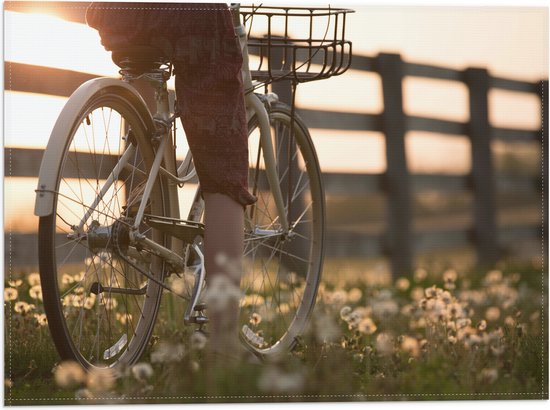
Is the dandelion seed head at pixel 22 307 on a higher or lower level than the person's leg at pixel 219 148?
lower

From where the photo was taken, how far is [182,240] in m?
2.37

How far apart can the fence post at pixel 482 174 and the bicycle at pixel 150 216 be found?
383 mm

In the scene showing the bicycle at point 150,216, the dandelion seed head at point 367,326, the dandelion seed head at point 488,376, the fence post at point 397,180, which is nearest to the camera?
the bicycle at point 150,216

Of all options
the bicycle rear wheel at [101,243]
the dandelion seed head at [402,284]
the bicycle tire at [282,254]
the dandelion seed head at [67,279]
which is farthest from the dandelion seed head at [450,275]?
the dandelion seed head at [67,279]

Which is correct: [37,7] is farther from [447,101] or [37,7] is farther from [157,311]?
[447,101]

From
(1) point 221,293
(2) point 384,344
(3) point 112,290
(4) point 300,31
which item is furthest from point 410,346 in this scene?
(4) point 300,31

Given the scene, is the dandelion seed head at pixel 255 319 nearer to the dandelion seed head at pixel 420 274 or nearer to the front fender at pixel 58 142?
the dandelion seed head at pixel 420 274

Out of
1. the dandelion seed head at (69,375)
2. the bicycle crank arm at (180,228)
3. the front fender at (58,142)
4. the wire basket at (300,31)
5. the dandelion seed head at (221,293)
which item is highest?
the wire basket at (300,31)

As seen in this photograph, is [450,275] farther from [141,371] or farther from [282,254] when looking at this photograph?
[141,371]

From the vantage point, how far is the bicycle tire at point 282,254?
2.60 meters

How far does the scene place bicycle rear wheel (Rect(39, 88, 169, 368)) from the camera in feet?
6.65

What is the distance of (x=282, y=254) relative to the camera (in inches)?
106

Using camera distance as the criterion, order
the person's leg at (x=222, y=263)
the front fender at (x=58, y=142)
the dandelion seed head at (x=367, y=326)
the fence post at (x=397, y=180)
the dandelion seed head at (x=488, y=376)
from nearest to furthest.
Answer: the front fender at (x=58, y=142) < the person's leg at (x=222, y=263) < the dandelion seed head at (x=488, y=376) < the dandelion seed head at (x=367, y=326) < the fence post at (x=397, y=180)

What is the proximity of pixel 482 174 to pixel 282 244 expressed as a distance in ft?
2.00
